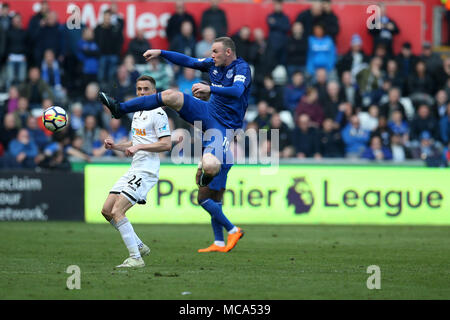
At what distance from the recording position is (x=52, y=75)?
22422 mm

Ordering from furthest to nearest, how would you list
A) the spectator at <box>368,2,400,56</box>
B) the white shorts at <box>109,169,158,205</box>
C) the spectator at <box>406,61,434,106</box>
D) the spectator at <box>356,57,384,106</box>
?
the spectator at <box>368,2,400,56</box>
the spectator at <box>406,61,434,106</box>
the spectator at <box>356,57,384,106</box>
the white shorts at <box>109,169,158,205</box>

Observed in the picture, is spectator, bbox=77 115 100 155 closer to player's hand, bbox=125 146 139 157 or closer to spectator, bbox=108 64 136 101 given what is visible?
spectator, bbox=108 64 136 101

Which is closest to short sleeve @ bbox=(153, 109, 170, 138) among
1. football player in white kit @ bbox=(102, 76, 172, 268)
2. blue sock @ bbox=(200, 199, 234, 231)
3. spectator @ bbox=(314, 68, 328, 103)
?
football player in white kit @ bbox=(102, 76, 172, 268)

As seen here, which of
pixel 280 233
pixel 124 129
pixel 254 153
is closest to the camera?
pixel 280 233

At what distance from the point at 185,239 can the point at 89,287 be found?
636 cm

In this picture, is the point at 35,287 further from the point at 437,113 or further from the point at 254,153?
the point at 437,113

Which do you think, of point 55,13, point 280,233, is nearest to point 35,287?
point 280,233

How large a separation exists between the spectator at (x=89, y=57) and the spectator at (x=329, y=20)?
242 inches

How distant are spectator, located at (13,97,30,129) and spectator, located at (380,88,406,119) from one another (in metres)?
8.85

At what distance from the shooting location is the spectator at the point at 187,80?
22.3 m

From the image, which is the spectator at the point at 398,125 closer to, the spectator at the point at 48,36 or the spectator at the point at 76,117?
the spectator at the point at 76,117

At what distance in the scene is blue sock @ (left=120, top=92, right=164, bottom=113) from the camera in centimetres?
1040

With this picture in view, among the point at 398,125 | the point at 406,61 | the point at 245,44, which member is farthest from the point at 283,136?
the point at 406,61
